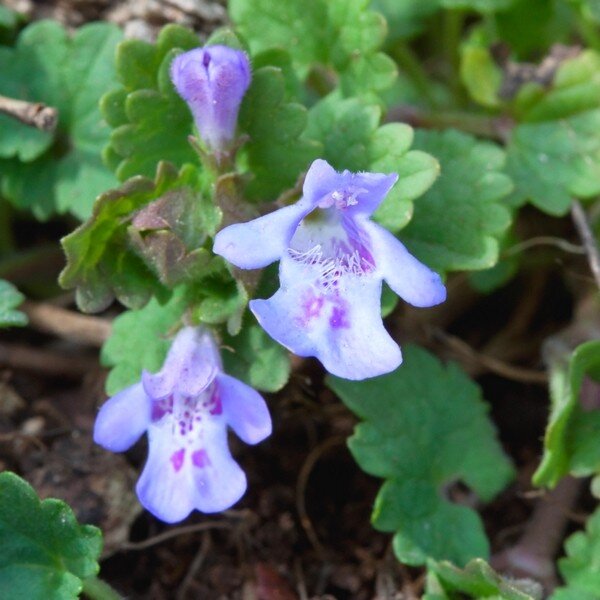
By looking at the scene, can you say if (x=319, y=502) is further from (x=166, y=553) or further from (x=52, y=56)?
(x=52, y=56)

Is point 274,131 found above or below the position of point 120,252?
above

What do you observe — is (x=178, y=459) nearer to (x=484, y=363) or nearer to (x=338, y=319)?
(x=338, y=319)

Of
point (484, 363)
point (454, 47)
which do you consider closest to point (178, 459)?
point (484, 363)

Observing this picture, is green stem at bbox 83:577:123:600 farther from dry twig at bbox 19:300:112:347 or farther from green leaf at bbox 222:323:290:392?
dry twig at bbox 19:300:112:347

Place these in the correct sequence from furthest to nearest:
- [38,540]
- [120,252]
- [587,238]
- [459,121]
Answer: [459,121], [587,238], [120,252], [38,540]

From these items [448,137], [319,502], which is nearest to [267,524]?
[319,502]

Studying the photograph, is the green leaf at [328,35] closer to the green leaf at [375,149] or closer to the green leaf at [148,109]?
the green leaf at [375,149]

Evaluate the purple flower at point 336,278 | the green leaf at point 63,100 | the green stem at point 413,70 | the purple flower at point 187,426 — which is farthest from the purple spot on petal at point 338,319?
the green stem at point 413,70
